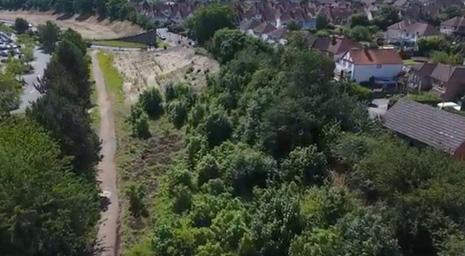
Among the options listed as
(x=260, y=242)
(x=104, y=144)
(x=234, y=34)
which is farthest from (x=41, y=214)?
(x=234, y=34)

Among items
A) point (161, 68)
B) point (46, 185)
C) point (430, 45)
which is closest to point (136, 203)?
point (46, 185)

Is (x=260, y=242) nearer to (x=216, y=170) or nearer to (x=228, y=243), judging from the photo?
(x=228, y=243)

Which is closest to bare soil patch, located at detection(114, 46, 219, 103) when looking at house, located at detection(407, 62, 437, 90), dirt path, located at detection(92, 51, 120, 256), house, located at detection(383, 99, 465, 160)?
dirt path, located at detection(92, 51, 120, 256)

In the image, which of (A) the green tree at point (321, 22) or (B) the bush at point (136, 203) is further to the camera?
(A) the green tree at point (321, 22)

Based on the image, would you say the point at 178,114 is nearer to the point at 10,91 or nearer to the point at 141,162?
the point at 141,162

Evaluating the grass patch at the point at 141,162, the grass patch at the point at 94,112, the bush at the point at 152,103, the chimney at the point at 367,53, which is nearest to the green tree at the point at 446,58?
the chimney at the point at 367,53

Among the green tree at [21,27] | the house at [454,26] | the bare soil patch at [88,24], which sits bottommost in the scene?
the bare soil patch at [88,24]

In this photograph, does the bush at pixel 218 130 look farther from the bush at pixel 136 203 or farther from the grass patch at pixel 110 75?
the grass patch at pixel 110 75
